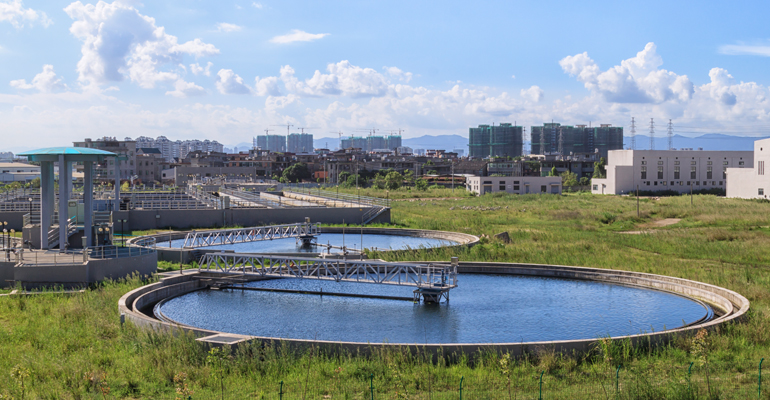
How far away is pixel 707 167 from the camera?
344ft

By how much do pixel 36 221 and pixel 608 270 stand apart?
104 feet

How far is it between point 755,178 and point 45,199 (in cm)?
7940

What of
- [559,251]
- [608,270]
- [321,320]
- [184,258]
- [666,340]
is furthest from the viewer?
[559,251]

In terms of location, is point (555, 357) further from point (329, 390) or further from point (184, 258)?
point (184, 258)

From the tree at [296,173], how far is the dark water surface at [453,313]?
420 feet

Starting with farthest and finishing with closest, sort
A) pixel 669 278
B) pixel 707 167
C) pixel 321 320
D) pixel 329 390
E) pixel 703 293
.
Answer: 1. pixel 707 167
2. pixel 669 278
3. pixel 703 293
4. pixel 321 320
5. pixel 329 390

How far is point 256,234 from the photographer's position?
41312 mm

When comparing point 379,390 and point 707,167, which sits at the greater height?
point 707,167

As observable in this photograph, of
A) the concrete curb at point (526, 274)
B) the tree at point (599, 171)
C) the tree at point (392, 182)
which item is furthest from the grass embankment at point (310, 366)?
the tree at point (599, 171)

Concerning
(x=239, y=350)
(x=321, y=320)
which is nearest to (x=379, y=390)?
(x=239, y=350)

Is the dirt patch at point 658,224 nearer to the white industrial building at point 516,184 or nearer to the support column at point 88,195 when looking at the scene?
the support column at point 88,195

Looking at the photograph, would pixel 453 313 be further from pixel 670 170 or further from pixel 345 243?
pixel 670 170

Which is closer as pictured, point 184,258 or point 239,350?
point 239,350

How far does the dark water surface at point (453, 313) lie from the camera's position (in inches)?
784
